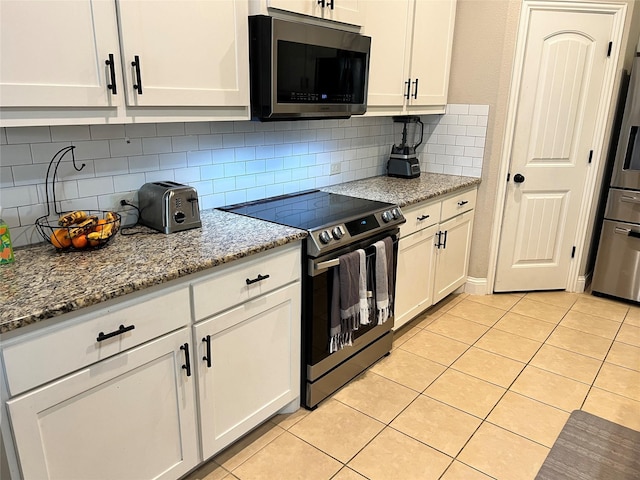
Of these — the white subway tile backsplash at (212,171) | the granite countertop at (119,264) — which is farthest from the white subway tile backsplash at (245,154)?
the granite countertop at (119,264)

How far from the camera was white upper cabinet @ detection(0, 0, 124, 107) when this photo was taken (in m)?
1.36

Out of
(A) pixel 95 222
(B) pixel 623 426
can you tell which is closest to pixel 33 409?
(A) pixel 95 222

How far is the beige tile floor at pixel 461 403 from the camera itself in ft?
6.57

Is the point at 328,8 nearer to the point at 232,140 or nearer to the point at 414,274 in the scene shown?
the point at 232,140

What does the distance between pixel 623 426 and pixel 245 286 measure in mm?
1948

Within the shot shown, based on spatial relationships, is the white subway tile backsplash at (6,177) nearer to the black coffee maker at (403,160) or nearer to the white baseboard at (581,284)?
the black coffee maker at (403,160)

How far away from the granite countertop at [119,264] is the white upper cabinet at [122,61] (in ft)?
1.53

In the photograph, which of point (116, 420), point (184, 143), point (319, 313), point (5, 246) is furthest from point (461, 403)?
point (5, 246)

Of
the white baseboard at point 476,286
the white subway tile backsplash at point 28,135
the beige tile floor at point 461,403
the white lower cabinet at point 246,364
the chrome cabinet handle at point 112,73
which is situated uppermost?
the chrome cabinet handle at point 112,73

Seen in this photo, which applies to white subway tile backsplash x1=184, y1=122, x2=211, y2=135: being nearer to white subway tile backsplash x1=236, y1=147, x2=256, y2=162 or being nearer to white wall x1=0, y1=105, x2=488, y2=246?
white wall x1=0, y1=105, x2=488, y2=246

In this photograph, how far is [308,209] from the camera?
244cm

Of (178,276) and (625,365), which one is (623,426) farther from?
(178,276)

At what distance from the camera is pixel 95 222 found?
170 centimetres

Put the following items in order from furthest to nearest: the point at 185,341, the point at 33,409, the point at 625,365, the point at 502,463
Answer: the point at 625,365 < the point at 502,463 < the point at 185,341 < the point at 33,409
